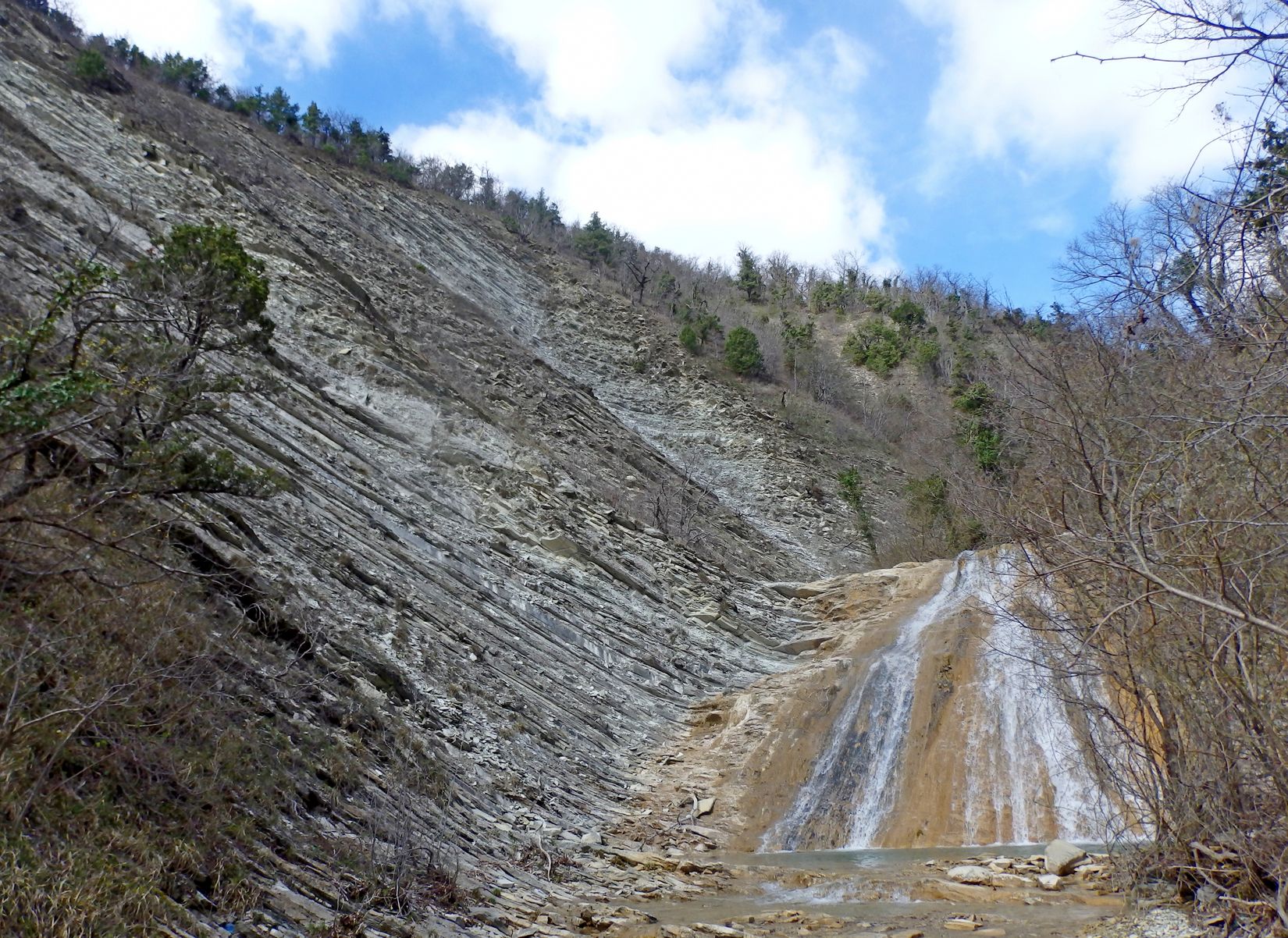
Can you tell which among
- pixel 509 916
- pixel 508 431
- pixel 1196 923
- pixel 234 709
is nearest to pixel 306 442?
pixel 508 431

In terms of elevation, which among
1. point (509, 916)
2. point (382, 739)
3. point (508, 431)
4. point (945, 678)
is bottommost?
point (509, 916)

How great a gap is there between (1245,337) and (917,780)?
41.0ft

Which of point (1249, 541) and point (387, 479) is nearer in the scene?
point (1249, 541)

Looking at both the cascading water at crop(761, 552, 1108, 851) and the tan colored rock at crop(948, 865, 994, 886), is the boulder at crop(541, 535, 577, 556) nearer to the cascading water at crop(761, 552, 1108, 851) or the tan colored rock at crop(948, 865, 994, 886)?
the cascading water at crop(761, 552, 1108, 851)

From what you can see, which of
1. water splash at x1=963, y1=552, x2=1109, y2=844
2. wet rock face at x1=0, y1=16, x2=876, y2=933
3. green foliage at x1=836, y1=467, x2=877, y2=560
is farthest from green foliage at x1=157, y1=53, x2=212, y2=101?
water splash at x1=963, y1=552, x2=1109, y2=844

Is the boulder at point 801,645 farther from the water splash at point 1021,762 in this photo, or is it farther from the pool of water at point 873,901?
the pool of water at point 873,901

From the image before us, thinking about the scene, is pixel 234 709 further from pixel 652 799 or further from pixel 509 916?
pixel 652 799

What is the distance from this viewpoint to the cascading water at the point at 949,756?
14562 millimetres

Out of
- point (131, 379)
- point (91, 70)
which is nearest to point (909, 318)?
point (91, 70)

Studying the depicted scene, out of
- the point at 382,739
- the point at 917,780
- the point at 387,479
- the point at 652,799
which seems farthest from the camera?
the point at 387,479

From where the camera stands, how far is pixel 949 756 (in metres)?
16.2

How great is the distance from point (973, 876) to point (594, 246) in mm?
43347

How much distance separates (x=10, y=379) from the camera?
18.7 feet

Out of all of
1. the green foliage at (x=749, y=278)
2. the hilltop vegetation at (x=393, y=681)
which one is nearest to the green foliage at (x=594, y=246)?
the green foliage at (x=749, y=278)
